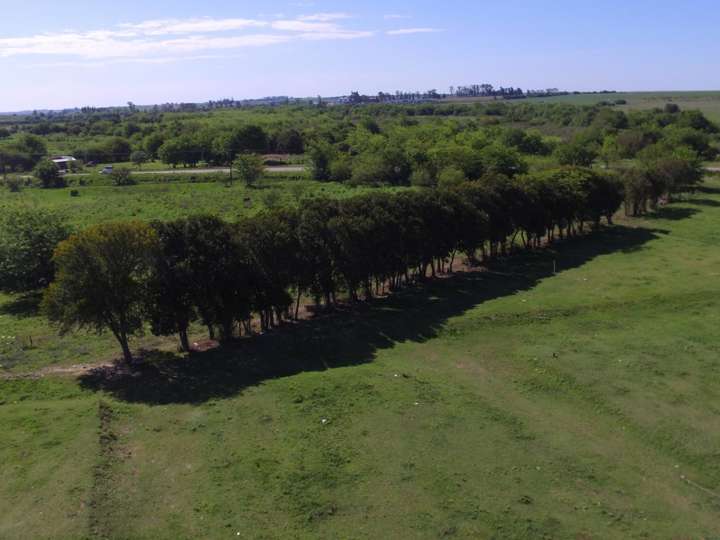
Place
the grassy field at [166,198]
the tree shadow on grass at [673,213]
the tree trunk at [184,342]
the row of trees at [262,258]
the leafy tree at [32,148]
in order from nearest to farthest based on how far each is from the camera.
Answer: the row of trees at [262,258]
the tree trunk at [184,342]
the tree shadow on grass at [673,213]
the grassy field at [166,198]
the leafy tree at [32,148]

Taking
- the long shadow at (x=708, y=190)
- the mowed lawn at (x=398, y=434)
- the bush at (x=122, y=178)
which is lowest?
the mowed lawn at (x=398, y=434)

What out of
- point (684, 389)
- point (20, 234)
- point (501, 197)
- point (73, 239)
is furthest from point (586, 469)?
point (20, 234)

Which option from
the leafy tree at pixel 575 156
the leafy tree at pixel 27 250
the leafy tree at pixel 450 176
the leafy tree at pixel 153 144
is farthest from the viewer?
the leafy tree at pixel 153 144

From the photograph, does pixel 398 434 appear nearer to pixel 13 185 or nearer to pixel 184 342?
pixel 184 342

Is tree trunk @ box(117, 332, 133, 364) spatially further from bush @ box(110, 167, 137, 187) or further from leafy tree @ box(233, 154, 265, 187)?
bush @ box(110, 167, 137, 187)

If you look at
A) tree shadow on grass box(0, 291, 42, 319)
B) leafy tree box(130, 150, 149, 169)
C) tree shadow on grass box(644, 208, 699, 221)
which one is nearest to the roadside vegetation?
tree shadow on grass box(0, 291, 42, 319)

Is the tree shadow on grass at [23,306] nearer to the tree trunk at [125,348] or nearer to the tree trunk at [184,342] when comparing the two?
the tree trunk at [125,348]

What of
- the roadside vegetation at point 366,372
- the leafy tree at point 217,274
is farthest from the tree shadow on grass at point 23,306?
the leafy tree at point 217,274
